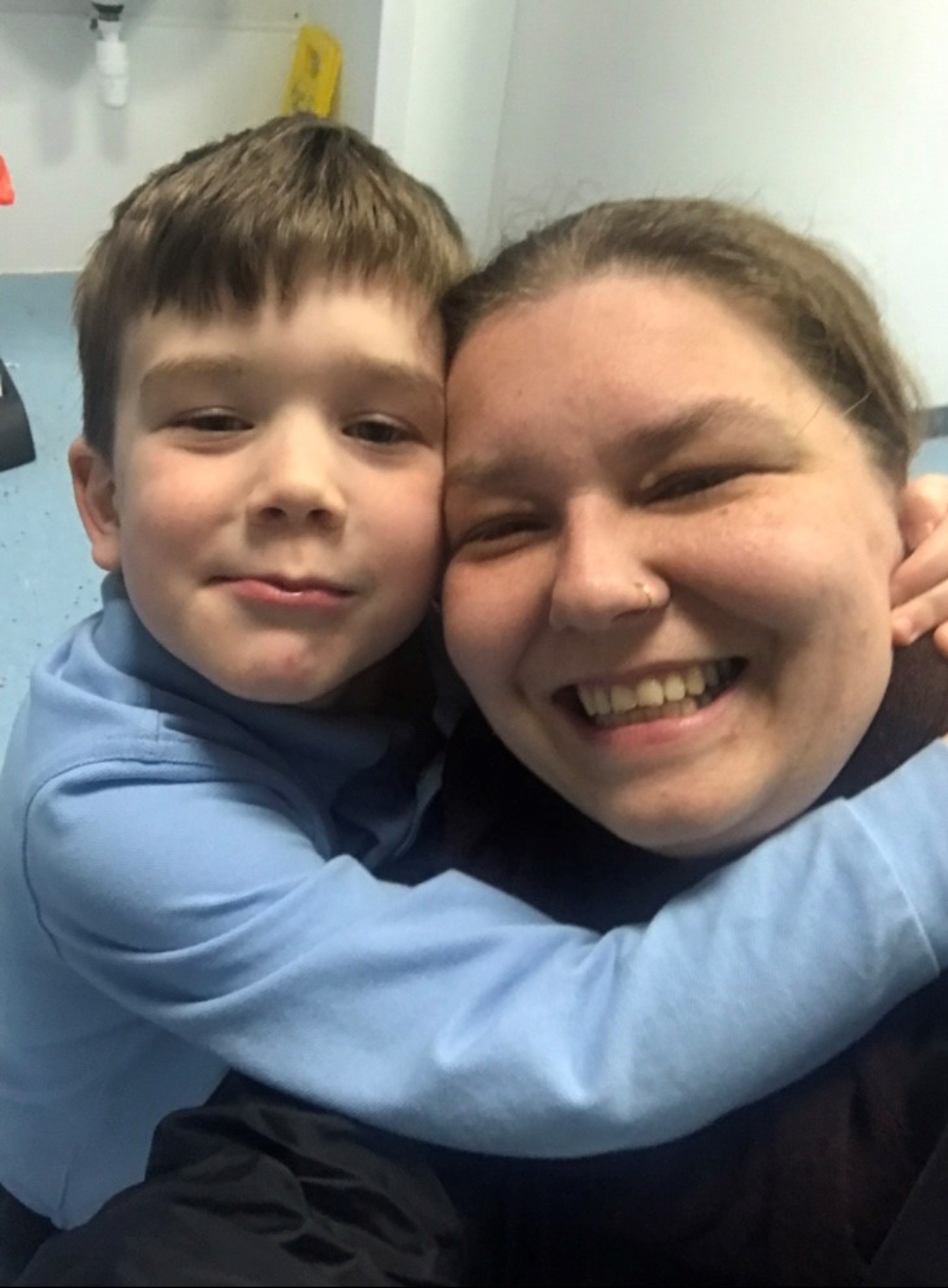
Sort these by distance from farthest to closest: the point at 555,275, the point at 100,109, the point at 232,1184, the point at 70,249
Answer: the point at 70,249, the point at 100,109, the point at 555,275, the point at 232,1184

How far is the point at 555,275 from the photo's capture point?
704mm

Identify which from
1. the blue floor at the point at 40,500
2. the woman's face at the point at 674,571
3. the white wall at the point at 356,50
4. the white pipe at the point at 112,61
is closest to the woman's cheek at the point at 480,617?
the woman's face at the point at 674,571

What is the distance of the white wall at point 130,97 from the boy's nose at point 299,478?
134cm

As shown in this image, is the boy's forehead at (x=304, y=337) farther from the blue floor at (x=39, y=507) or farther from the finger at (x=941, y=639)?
the blue floor at (x=39, y=507)

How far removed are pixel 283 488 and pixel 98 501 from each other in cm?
21

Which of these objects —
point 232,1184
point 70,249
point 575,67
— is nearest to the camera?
point 232,1184

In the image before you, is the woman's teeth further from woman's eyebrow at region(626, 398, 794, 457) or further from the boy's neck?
the boy's neck

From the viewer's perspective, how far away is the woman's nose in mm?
609

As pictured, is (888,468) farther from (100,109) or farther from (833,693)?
(100,109)

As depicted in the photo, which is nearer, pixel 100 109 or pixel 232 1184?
pixel 232 1184

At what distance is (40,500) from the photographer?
1708 millimetres

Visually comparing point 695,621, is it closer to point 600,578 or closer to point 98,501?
point 600,578

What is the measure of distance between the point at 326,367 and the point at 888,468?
1.05 feet

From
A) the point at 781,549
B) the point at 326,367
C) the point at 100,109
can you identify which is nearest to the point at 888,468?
the point at 781,549
